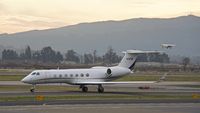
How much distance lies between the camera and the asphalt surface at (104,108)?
29.0 meters

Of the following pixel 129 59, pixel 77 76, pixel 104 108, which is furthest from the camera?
pixel 129 59

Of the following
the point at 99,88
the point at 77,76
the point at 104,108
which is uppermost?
the point at 77,76

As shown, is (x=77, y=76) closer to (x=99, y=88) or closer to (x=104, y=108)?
(x=99, y=88)

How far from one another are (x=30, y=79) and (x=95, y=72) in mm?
6634

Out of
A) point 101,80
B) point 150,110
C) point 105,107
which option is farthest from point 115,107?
point 101,80

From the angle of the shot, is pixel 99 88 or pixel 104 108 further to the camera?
pixel 99 88

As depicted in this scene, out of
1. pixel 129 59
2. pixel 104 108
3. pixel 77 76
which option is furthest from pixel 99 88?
pixel 104 108

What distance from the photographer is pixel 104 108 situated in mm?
30969

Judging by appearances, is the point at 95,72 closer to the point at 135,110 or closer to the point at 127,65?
the point at 127,65

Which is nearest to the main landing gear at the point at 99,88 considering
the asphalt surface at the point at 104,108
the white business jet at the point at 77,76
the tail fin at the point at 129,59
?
the white business jet at the point at 77,76

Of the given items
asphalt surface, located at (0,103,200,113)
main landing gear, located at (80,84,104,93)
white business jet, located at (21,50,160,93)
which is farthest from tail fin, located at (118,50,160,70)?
asphalt surface, located at (0,103,200,113)

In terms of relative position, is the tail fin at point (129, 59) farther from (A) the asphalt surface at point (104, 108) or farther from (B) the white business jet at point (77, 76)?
(A) the asphalt surface at point (104, 108)

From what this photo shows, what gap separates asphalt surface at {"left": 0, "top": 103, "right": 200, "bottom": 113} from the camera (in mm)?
29000

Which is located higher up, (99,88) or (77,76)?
(77,76)
